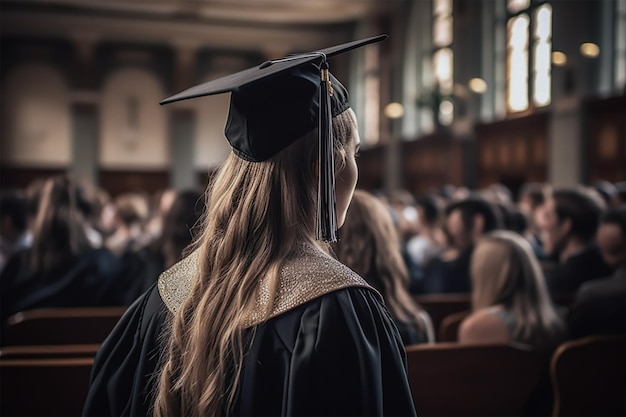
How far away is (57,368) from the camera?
2.63 metres

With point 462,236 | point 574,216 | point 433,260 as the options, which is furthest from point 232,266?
point 433,260

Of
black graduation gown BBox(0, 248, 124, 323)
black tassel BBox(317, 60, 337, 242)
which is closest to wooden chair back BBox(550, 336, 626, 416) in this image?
black tassel BBox(317, 60, 337, 242)

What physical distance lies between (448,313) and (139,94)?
20.3 meters

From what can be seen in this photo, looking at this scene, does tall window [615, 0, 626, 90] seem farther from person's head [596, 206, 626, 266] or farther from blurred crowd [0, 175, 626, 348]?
person's head [596, 206, 626, 266]

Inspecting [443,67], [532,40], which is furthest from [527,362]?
[443,67]

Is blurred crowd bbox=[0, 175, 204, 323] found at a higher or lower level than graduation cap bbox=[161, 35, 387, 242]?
lower

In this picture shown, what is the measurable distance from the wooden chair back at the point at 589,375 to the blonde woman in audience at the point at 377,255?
65cm

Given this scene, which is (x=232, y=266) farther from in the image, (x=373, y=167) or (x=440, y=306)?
(x=373, y=167)

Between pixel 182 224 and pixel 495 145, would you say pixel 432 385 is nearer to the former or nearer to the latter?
pixel 182 224

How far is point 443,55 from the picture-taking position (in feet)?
55.4

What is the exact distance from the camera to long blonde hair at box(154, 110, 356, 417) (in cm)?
136

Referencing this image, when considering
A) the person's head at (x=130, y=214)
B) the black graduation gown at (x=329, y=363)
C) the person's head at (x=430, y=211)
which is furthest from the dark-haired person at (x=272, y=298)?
the person's head at (x=130, y=214)

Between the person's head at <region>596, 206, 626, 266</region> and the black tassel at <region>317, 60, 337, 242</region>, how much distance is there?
2585 millimetres

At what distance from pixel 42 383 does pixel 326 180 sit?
1.81 meters
